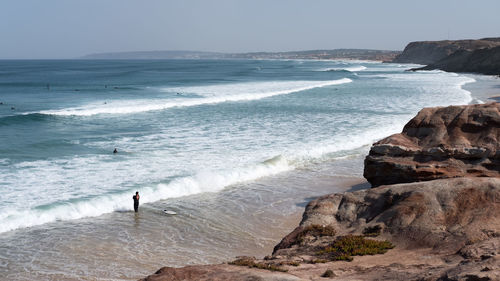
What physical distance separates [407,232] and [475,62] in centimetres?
10072

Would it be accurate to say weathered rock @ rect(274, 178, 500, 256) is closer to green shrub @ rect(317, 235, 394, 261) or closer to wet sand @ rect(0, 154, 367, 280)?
green shrub @ rect(317, 235, 394, 261)

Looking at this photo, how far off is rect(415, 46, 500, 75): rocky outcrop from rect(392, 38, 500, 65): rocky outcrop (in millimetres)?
35373

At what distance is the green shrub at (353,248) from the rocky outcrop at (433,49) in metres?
148

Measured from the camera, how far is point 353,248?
958cm

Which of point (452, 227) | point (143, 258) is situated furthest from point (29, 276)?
point (452, 227)

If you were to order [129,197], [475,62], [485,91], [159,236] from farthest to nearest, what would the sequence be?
1. [475,62]
2. [485,91]
3. [129,197]
4. [159,236]

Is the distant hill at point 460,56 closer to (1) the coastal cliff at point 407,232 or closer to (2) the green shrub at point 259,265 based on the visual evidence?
(1) the coastal cliff at point 407,232

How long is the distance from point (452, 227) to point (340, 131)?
20072 mm

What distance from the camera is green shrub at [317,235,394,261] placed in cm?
935

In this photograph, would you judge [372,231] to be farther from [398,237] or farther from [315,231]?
[315,231]

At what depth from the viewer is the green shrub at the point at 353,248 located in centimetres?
935

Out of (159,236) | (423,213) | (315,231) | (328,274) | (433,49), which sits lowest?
(159,236)

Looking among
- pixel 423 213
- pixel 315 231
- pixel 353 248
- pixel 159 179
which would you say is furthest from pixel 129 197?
pixel 423 213

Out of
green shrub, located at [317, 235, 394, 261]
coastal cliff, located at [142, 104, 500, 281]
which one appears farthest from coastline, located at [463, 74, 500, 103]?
green shrub, located at [317, 235, 394, 261]
